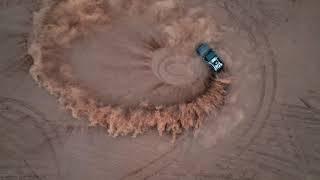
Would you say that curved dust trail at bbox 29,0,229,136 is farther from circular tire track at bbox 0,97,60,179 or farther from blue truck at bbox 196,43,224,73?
circular tire track at bbox 0,97,60,179

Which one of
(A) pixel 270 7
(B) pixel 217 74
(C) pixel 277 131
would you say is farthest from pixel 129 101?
(A) pixel 270 7

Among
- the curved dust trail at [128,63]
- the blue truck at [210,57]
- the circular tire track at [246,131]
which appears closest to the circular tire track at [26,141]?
the curved dust trail at [128,63]

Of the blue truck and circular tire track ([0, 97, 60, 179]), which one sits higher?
the blue truck

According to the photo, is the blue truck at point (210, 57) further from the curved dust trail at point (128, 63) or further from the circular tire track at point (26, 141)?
the circular tire track at point (26, 141)

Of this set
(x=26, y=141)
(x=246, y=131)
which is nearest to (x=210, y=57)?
(x=246, y=131)

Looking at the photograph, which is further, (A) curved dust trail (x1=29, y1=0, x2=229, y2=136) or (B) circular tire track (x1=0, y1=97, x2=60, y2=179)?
(A) curved dust trail (x1=29, y1=0, x2=229, y2=136)

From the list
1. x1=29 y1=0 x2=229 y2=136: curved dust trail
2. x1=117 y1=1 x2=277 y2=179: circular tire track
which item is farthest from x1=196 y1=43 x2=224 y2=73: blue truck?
x1=117 y1=1 x2=277 y2=179: circular tire track
